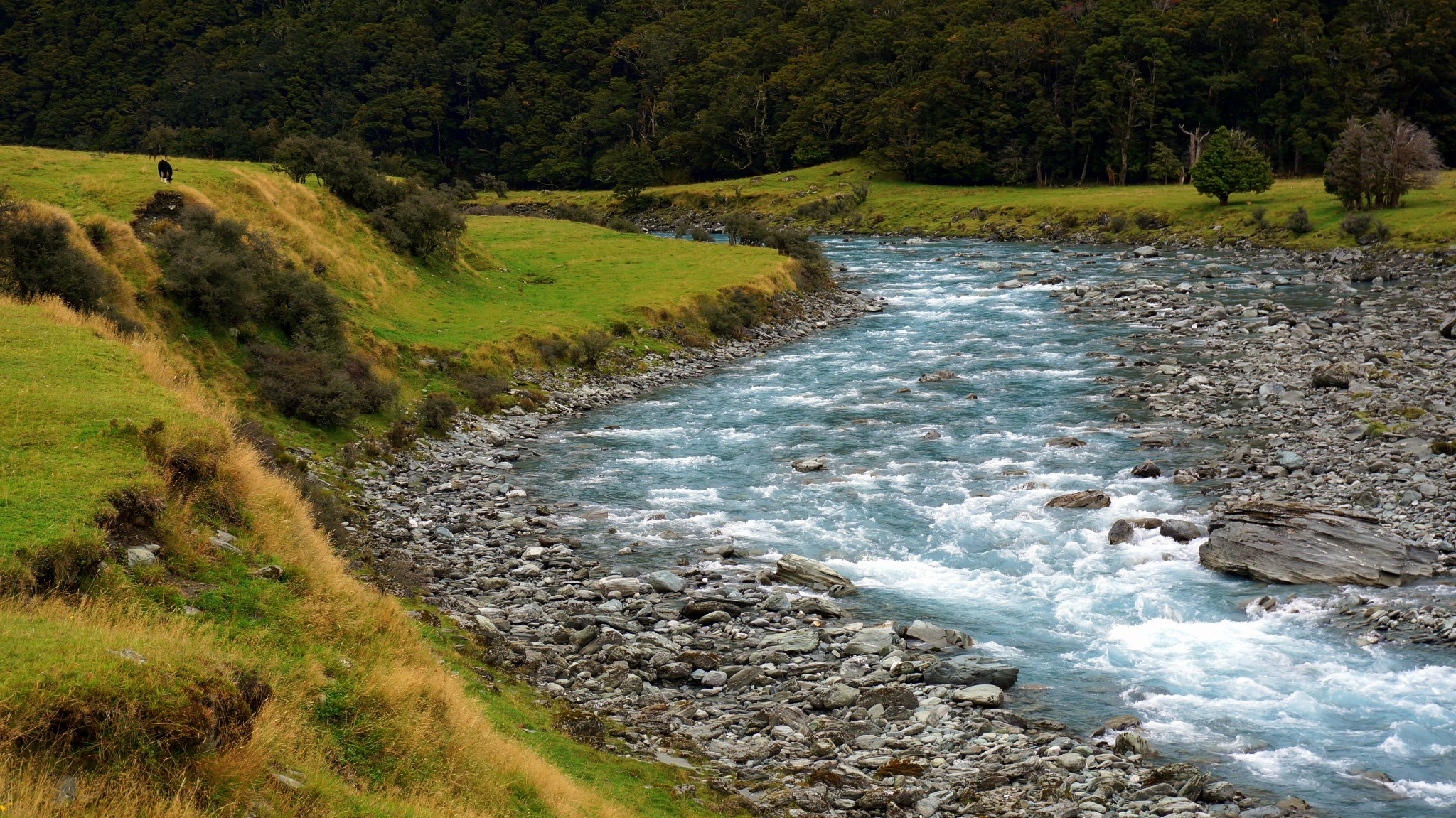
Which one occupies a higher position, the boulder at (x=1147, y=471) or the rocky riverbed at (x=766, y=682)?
the boulder at (x=1147, y=471)

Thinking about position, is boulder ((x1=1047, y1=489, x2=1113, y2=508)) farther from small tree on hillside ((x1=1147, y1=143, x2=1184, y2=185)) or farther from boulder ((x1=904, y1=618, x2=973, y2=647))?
small tree on hillside ((x1=1147, y1=143, x2=1184, y2=185))

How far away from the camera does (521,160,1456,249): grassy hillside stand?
70.8 metres

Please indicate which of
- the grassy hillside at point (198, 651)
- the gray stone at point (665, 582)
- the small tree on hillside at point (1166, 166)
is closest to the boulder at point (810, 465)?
the gray stone at point (665, 582)

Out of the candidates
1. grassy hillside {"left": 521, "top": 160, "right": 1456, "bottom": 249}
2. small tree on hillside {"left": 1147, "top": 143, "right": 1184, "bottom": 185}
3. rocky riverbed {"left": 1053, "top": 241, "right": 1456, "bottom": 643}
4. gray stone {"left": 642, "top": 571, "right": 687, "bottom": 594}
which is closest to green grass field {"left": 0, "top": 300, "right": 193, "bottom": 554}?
gray stone {"left": 642, "top": 571, "right": 687, "bottom": 594}

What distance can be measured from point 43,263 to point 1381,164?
79032 millimetres

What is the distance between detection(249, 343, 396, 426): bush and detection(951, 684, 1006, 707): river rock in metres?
21.9

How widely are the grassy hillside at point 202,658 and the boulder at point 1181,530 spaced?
47.6 feet

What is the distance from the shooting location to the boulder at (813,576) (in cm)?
2194

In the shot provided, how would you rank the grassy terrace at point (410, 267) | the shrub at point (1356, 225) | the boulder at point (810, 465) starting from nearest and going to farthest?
the boulder at point (810, 465) → the grassy terrace at point (410, 267) → the shrub at point (1356, 225)

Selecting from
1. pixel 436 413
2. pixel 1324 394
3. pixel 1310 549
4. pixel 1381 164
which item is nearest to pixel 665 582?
pixel 1310 549

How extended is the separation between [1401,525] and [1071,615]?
8.69 m

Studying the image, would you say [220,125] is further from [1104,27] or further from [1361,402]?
[1361,402]

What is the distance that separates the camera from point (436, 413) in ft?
113

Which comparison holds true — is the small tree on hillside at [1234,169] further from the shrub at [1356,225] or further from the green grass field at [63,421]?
the green grass field at [63,421]
